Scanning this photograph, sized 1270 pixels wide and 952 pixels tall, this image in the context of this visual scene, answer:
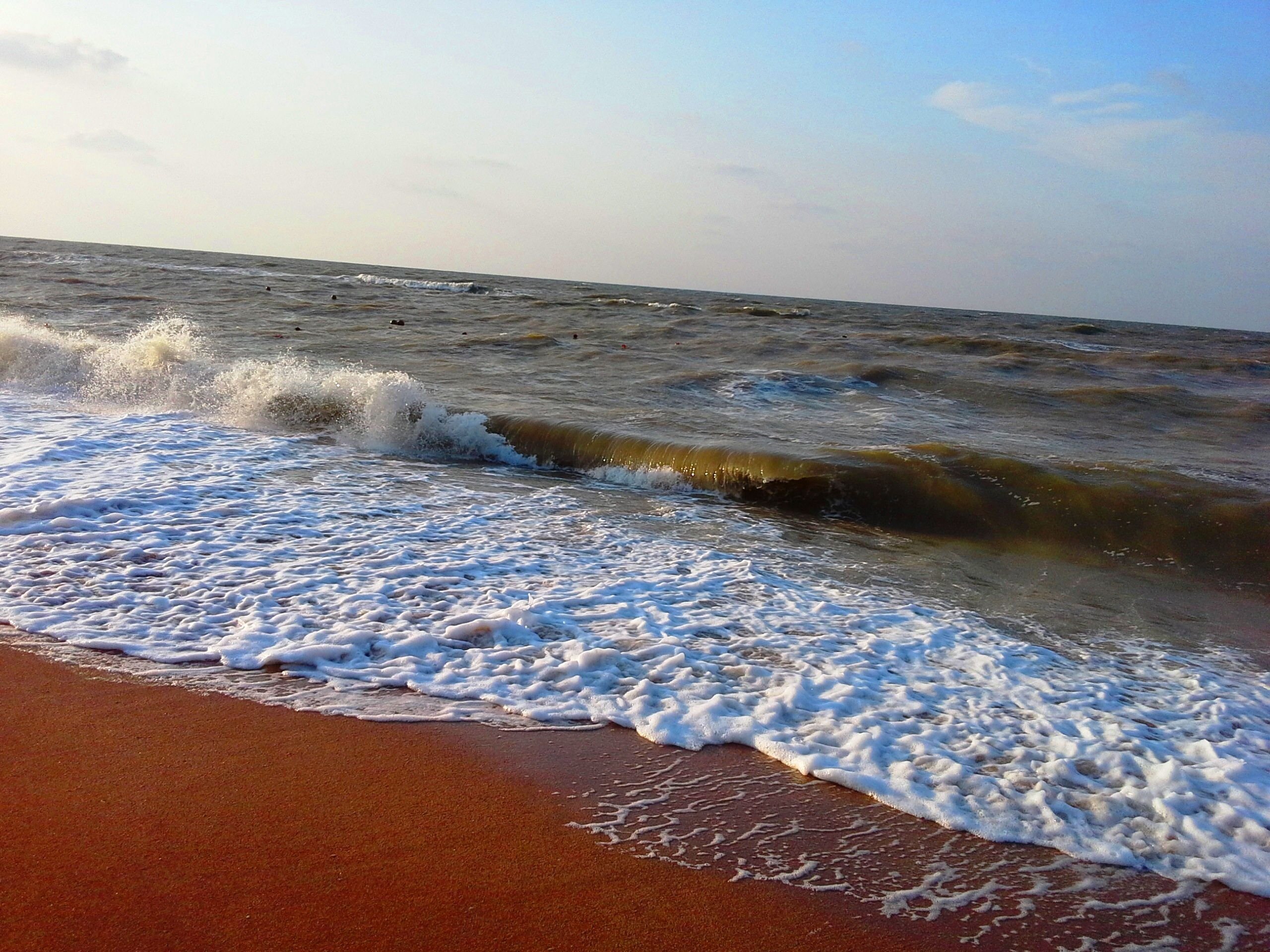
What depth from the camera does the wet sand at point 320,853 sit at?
2.55 meters

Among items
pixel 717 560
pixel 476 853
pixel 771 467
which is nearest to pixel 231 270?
pixel 771 467

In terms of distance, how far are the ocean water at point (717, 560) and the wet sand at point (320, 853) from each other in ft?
1.59

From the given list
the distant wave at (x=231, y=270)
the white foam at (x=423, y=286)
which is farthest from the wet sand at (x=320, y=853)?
the distant wave at (x=231, y=270)

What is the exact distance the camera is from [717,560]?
20.7ft

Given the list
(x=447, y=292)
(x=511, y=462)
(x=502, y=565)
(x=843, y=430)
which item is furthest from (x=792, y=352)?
(x=447, y=292)

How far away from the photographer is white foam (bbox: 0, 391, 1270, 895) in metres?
3.54

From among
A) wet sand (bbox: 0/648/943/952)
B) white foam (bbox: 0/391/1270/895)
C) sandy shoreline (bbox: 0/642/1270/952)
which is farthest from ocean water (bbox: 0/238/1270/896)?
wet sand (bbox: 0/648/943/952)

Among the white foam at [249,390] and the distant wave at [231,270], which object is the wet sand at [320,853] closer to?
the white foam at [249,390]

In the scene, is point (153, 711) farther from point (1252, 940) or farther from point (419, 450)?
point (419, 450)

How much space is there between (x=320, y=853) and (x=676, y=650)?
2101 mm

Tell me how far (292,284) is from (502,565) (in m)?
33.2

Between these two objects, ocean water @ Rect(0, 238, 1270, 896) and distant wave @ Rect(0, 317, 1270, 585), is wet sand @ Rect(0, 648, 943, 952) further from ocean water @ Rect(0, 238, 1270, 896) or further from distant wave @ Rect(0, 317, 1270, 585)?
distant wave @ Rect(0, 317, 1270, 585)

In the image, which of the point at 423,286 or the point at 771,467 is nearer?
the point at 771,467

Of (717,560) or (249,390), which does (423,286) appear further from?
(717,560)
